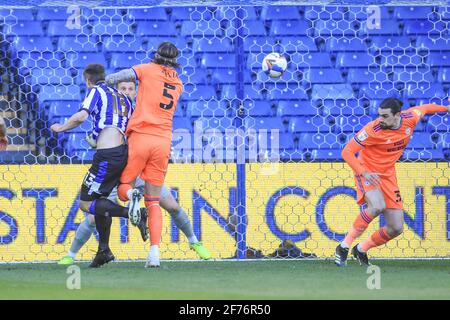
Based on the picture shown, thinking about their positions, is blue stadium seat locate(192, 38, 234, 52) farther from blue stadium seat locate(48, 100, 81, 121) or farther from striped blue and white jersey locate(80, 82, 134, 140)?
striped blue and white jersey locate(80, 82, 134, 140)

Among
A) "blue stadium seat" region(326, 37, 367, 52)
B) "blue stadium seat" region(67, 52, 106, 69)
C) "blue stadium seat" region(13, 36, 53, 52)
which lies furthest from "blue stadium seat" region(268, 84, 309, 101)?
"blue stadium seat" region(13, 36, 53, 52)

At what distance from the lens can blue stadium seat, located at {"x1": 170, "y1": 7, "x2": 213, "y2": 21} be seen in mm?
11594

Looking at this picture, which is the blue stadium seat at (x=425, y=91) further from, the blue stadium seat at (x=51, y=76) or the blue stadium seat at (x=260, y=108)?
the blue stadium seat at (x=51, y=76)

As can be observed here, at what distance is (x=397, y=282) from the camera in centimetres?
722

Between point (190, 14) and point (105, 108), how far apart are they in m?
3.73

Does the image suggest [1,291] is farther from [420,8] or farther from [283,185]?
[420,8]

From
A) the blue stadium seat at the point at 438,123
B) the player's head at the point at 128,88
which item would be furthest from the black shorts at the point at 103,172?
the blue stadium seat at the point at 438,123

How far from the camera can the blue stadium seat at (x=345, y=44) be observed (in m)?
11.5

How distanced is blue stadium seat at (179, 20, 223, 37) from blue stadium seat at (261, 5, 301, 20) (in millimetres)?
728

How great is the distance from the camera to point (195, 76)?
1128 cm

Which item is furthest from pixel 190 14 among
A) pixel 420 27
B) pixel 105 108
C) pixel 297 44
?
pixel 105 108

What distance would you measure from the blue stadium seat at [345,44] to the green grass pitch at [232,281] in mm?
3032

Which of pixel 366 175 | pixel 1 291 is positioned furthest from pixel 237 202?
pixel 1 291

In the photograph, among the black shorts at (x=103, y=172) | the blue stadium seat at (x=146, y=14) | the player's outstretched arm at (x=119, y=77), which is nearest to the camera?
the player's outstretched arm at (x=119, y=77)
